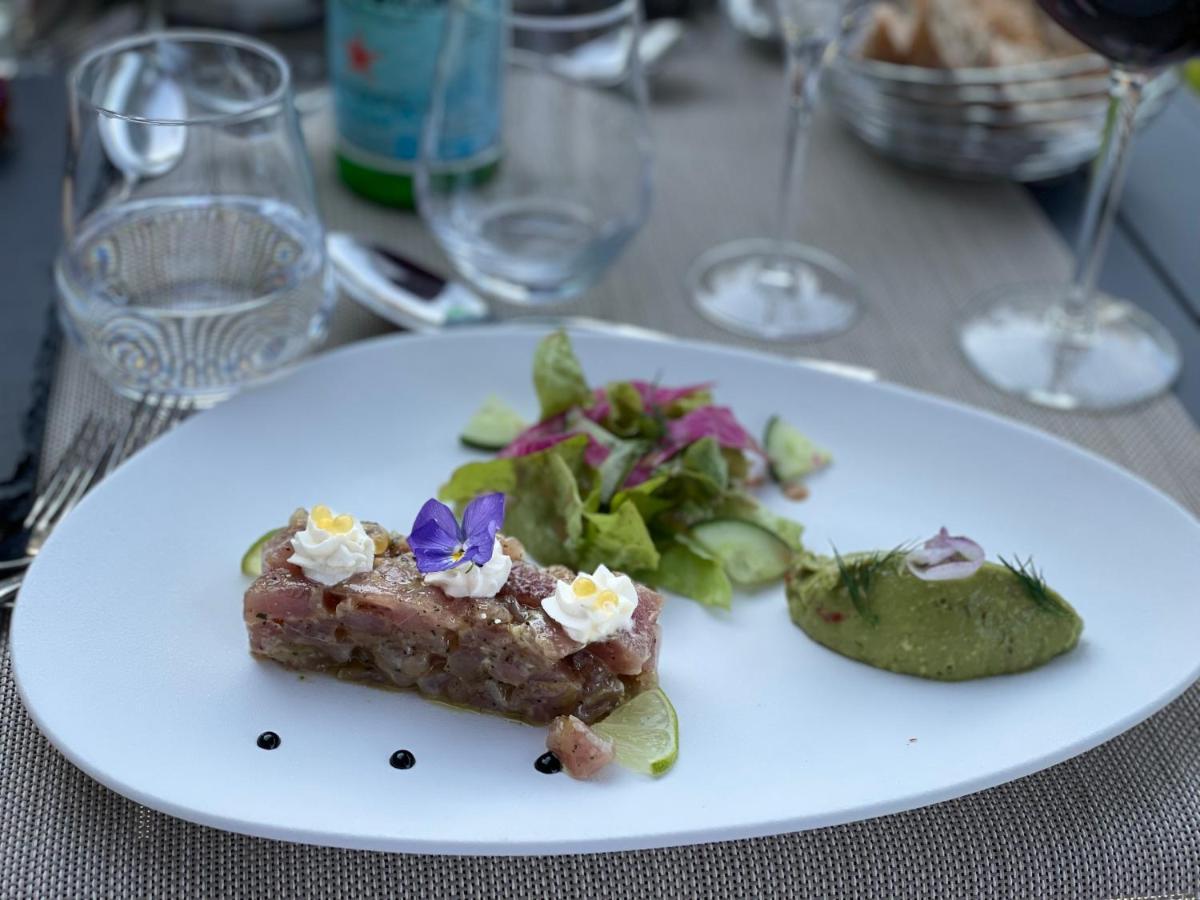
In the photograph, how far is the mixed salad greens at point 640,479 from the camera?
1654 mm

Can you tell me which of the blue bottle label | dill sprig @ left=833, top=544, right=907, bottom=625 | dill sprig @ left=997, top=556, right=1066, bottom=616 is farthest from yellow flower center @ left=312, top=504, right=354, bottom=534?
the blue bottle label

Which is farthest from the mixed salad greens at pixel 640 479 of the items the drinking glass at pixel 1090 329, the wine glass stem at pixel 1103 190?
the wine glass stem at pixel 1103 190

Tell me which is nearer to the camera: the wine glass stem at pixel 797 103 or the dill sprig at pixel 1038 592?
the dill sprig at pixel 1038 592

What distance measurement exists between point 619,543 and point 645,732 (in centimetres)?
28

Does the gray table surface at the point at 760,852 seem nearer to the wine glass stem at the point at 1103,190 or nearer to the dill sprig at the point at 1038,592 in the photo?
the dill sprig at the point at 1038,592

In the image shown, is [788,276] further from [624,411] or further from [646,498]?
[646,498]

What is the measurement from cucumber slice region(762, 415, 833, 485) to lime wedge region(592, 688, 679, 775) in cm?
46

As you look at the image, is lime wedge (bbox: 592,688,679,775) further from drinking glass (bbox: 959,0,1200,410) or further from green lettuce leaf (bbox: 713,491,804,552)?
drinking glass (bbox: 959,0,1200,410)

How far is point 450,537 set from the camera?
147 centimetres

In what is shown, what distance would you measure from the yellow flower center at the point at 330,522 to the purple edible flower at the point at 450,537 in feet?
0.23

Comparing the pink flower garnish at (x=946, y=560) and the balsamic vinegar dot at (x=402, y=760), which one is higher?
the pink flower garnish at (x=946, y=560)

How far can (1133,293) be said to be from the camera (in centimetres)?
251

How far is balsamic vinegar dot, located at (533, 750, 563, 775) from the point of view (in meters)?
1.38

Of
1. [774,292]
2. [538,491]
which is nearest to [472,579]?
[538,491]
